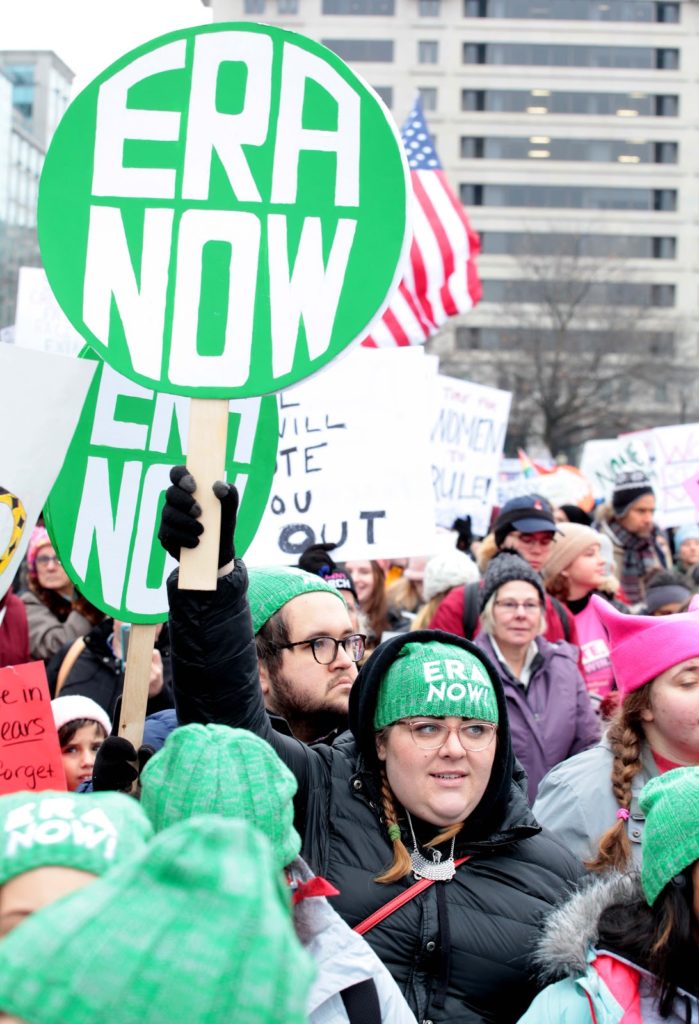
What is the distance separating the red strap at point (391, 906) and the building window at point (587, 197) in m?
73.6

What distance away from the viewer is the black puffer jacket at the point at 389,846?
2.57 m

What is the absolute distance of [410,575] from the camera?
327 inches

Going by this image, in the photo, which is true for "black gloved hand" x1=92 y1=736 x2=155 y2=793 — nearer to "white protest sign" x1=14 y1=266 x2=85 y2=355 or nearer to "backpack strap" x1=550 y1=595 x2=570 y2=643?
"backpack strap" x1=550 y1=595 x2=570 y2=643

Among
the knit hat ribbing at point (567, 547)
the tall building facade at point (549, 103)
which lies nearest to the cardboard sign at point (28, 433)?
the knit hat ribbing at point (567, 547)

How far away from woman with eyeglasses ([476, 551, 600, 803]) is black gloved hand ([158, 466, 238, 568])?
2446 millimetres

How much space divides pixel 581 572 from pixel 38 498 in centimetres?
430

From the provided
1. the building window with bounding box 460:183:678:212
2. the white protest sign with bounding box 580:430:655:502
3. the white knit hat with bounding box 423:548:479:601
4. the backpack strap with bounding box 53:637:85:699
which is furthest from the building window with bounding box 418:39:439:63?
the backpack strap with bounding box 53:637:85:699

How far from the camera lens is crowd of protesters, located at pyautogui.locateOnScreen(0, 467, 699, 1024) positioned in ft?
3.84

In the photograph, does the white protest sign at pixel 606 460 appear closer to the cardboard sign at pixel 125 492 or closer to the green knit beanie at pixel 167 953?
the cardboard sign at pixel 125 492

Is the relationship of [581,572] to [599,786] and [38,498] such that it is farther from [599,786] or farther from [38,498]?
[38,498]

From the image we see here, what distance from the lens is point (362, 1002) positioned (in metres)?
2.21

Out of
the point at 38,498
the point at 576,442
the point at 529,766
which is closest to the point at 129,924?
the point at 38,498

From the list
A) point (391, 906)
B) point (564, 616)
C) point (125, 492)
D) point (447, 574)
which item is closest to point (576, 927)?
point (391, 906)

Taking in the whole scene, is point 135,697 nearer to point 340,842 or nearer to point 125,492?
point 340,842
